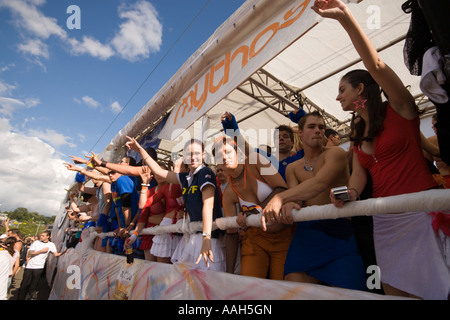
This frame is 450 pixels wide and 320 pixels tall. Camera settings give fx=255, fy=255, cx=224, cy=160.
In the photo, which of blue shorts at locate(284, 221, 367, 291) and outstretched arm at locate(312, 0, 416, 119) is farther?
blue shorts at locate(284, 221, 367, 291)

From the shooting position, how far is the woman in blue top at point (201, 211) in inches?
67.4

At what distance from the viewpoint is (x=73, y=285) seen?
12.1ft

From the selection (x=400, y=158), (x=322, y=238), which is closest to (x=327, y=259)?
(x=322, y=238)

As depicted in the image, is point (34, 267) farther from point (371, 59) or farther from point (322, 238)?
point (371, 59)

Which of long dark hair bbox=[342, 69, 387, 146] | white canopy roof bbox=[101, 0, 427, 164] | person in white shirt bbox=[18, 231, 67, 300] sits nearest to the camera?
long dark hair bbox=[342, 69, 387, 146]

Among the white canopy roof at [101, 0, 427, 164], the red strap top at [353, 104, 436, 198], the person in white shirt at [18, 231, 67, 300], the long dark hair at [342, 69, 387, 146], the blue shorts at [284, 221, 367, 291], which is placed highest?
the white canopy roof at [101, 0, 427, 164]

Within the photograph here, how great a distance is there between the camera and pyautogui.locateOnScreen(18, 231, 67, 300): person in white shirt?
22.5ft

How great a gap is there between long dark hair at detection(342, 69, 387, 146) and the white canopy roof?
73 centimetres

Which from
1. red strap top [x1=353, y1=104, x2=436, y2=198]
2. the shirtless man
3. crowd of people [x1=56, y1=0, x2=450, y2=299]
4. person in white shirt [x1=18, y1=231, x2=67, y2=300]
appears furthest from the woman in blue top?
person in white shirt [x1=18, y1=231, x2=67, y2=300]

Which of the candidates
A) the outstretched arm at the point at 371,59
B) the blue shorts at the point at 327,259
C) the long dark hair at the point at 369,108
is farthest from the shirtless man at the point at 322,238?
the outstretched arm at the point at 371,59

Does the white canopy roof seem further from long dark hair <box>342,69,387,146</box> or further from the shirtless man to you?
the shirtless man

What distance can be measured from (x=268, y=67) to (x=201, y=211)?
4.92m

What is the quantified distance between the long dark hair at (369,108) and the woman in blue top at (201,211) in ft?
3.49

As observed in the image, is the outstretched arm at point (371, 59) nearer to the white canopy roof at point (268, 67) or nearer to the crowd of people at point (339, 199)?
the crowd of people at point (339, 199)
